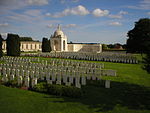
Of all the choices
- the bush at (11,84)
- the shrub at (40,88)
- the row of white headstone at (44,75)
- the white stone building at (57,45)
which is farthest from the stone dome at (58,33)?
Result: the shrub at (40,88)

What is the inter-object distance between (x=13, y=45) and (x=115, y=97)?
2485 centimetres

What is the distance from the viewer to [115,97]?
745cm

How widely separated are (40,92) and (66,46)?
Result: 49605 mm

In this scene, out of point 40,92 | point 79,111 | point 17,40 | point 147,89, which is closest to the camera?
point 79,111

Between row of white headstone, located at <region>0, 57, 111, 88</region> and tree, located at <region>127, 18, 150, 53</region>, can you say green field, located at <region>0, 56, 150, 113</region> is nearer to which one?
row of white headstone, located at <region>0, 57, 111, 88</region>

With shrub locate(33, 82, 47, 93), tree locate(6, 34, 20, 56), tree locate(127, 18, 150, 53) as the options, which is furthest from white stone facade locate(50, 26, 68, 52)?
shrub locate(33, 82, 47, 93)

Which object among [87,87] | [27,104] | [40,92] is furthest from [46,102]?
[87,87]

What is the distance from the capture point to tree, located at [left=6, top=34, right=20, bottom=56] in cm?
2828

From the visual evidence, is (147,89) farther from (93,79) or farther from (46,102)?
(46,102)

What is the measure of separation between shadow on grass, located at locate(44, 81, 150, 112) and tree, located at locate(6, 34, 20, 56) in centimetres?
2227

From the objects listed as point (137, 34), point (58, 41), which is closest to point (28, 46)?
point (58, 41)

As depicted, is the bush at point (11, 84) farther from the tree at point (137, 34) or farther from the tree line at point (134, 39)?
the tree at point (137, 34)

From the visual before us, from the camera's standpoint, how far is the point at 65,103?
260 inches

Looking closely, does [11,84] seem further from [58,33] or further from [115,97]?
[58,33]
